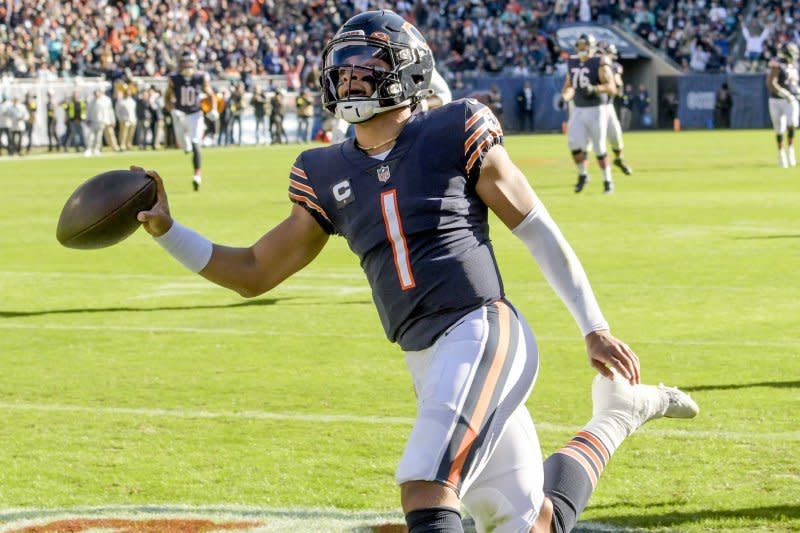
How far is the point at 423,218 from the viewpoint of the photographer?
3600mm

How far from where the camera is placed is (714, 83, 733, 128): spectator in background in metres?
42.2

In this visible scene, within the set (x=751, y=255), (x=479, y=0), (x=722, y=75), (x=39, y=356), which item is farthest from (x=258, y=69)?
(x=39, y=356)

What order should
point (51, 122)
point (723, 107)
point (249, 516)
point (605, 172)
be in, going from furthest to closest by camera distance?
1. point (723, 107)
2. point (51, 122)
3. point (605, 172)
4. point (249, 516)

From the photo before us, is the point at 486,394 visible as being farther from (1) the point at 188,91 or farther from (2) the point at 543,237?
(1) the point at 188,91

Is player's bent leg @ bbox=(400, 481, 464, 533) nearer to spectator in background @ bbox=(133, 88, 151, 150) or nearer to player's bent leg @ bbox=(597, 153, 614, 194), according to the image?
player's bent leg @ bbox=(597, 153, 614, 194)

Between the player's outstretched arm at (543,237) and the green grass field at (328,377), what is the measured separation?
1.08 meters

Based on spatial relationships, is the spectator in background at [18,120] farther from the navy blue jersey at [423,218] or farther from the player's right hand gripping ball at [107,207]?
the navy blue jersey at [423,218]

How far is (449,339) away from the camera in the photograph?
11.5 feet

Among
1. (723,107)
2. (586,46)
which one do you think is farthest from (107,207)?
(723,107)

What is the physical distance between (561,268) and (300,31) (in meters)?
42.9

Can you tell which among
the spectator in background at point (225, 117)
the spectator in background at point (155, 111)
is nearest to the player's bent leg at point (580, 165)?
the spectator in background at point (155, 111)

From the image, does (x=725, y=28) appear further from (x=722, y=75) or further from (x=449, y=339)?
(x=449, y=339)

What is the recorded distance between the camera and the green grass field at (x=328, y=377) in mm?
4993

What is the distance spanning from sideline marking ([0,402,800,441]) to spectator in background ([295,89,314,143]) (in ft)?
109
